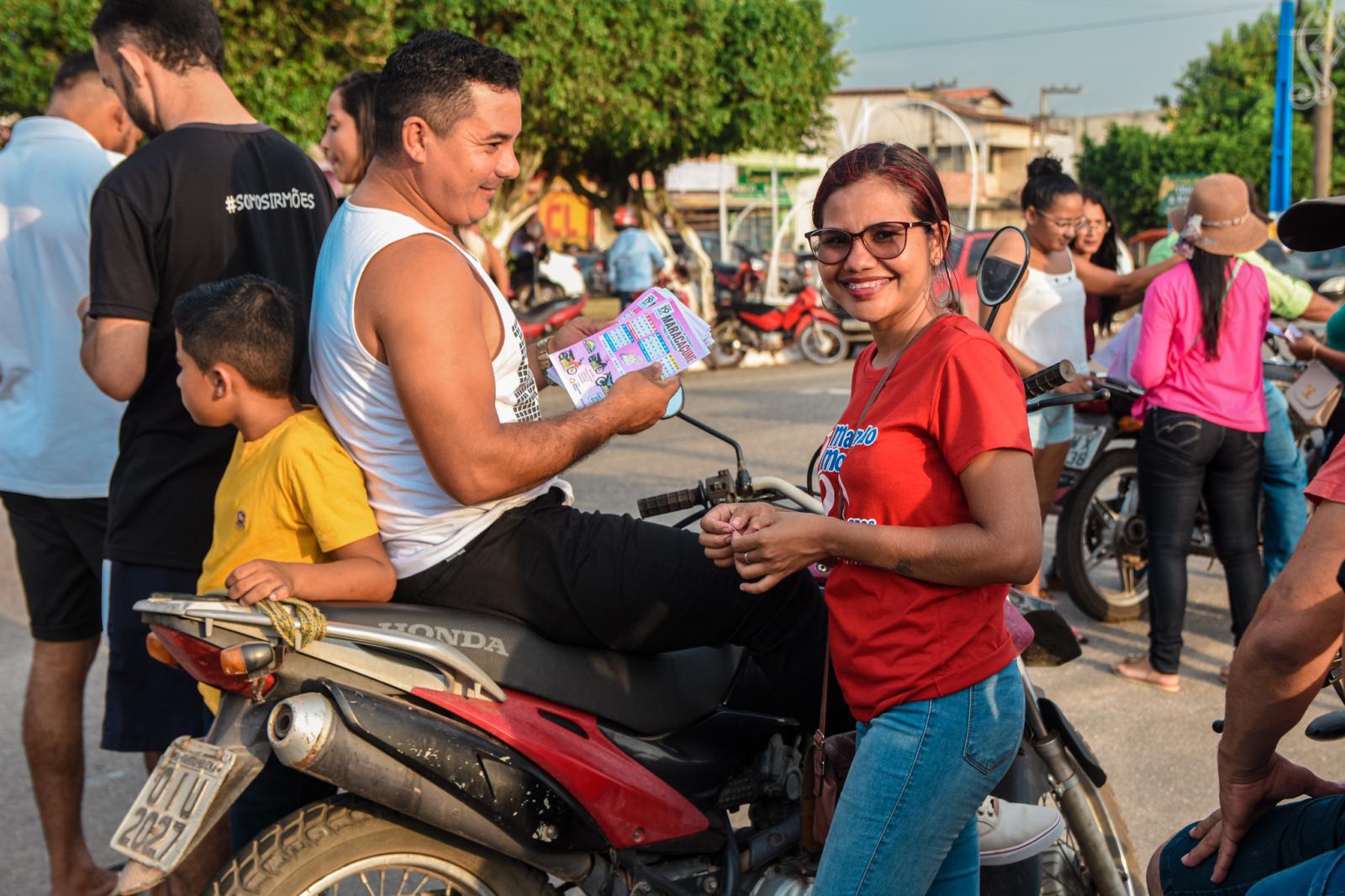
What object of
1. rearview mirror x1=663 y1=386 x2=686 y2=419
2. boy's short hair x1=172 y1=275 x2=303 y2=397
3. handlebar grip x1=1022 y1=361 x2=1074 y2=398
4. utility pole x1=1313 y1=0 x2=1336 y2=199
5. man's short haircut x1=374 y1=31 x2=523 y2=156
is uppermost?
utility pole x1=1313 y1=0 x2=1336 y2=199

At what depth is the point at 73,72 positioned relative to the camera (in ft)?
12.8

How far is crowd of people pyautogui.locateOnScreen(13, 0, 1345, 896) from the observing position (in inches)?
81.3

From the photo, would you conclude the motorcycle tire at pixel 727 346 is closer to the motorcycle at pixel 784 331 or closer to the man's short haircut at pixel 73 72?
the motorcycle at pixel 784 331

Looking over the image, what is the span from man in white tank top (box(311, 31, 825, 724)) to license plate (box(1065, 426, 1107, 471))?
3.29 meters

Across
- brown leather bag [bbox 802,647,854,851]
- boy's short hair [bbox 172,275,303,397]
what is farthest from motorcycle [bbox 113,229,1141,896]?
boy's short hair [bbox 172,275,303,397]

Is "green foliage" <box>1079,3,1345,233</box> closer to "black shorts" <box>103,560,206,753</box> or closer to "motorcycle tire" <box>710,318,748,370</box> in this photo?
"motorcycle tire" <box>710,318,748,370</box>

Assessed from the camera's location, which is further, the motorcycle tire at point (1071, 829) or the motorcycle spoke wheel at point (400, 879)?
the motorcycle tire at point (1071, 829)

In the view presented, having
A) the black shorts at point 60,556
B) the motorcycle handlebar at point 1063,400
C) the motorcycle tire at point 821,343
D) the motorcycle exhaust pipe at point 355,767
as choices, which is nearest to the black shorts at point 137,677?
the black shorts at point 60,556

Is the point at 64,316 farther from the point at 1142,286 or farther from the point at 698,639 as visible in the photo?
the point at 1142,286

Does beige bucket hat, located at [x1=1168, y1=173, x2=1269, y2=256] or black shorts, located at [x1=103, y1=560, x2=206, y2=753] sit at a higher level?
beige bucket hat, located at [x1=1168, y1=173, x2=1269, y2=256]

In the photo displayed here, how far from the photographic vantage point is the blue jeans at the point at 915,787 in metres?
2.13

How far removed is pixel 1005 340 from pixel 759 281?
1735 cm

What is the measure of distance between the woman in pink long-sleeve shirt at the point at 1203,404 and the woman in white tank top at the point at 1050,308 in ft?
1.38

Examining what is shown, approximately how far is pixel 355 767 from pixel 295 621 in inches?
10.9
